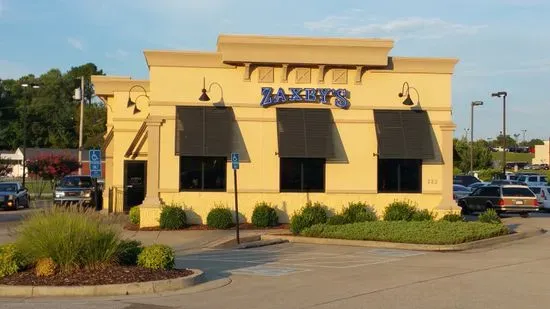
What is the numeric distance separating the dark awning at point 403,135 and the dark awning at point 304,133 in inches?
71.2

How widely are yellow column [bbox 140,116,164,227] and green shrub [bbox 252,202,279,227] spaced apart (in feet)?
10.9

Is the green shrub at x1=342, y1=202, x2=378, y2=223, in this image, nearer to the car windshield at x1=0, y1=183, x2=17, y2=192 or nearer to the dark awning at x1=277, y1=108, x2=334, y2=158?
the dark awning at x1=277, y1=108, x2=334, y2=158

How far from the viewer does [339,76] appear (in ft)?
84.7

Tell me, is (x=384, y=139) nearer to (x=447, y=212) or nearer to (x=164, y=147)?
(x=447, y=212)

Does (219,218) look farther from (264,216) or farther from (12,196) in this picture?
(12,196)

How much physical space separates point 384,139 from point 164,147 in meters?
7.72

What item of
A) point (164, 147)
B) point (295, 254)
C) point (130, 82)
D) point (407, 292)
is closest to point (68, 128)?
point (130, 82)

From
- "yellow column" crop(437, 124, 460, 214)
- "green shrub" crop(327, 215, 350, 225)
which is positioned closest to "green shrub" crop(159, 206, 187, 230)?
"green shrub" crop(327, 215, 350, 225)

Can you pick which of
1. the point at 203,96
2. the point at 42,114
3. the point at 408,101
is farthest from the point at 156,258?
the point at 42,114

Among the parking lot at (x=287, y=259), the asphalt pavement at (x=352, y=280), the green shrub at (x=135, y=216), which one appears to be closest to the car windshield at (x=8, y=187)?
the green shrub at (x=135, y=216)

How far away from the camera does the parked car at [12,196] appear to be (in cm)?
4003

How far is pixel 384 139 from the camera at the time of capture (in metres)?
25.3

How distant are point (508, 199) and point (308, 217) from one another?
14578 mm

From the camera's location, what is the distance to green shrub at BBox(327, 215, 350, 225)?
23.8 m
